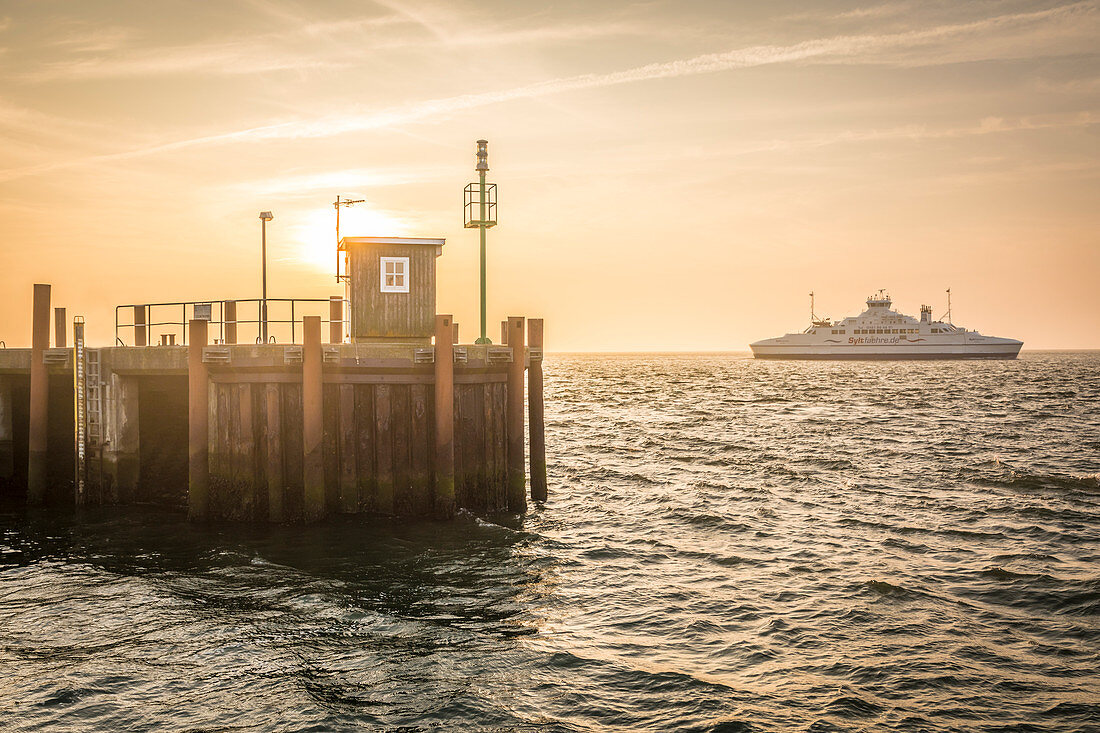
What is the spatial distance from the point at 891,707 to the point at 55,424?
18.3m

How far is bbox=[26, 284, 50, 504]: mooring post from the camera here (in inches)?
666

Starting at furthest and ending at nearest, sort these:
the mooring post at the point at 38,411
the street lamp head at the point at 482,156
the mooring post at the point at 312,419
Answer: the street lamp head at the point at 482,156
the mooring post at the point at 38,411
the mooring post at the point at 312,419

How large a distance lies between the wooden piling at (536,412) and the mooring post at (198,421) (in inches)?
265

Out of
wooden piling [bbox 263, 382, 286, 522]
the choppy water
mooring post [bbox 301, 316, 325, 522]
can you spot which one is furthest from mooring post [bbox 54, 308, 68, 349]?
mooring post [bbox 301, 316, 325, 522]

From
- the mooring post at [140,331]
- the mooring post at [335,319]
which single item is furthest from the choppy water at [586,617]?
the mooring post at [335,319]

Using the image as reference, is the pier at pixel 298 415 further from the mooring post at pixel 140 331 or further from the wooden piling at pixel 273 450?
the mooring post at pixel 140 331

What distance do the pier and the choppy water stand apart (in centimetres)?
78

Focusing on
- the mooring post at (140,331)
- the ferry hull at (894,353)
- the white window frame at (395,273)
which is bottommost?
the ferry hull at (894,353)

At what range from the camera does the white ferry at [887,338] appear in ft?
449

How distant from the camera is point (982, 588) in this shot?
468 inches

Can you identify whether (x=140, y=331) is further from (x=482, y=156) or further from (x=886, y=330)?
(x=886, y=330)

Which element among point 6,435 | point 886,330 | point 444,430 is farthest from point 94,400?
point 886,330

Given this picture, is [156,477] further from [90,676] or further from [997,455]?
[997,455]

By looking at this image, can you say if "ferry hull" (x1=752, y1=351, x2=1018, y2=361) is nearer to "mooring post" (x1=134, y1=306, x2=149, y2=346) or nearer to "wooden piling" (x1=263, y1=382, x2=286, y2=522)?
"mooring post" (x1=134, y1=306, x2=149, y2=346)
